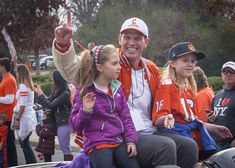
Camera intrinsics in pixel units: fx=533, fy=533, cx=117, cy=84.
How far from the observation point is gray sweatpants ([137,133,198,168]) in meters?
3.22

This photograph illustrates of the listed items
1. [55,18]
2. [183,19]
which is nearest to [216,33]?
[183,19]

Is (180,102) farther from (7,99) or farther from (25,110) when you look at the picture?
(7,99)

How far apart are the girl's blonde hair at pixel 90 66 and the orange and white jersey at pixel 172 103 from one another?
449mm

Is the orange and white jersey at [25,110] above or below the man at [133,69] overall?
below

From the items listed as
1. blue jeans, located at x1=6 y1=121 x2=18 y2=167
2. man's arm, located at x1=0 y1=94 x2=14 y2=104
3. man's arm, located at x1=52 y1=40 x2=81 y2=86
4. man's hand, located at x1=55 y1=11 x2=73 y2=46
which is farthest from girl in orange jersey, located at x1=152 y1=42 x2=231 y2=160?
blue jeans, located at x1=6 y1=121 x2=18 y2=167

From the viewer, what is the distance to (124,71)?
3631 mm

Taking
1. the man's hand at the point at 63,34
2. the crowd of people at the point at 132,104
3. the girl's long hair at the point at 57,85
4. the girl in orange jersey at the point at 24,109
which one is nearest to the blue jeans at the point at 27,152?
the girl in orange jersey at the point at 24,109

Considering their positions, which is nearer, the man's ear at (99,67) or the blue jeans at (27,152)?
the man's ear at (99,67)

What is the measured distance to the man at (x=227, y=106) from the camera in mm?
5566

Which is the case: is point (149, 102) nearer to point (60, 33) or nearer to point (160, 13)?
Answer: point (60, 33)

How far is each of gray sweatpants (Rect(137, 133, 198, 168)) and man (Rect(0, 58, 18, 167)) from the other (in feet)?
17.7

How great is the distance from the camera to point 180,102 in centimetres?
360

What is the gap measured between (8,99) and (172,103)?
5357 mm

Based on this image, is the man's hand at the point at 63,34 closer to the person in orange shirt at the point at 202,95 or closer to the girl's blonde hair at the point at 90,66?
the girl's blonde hair at the point at 90,66
